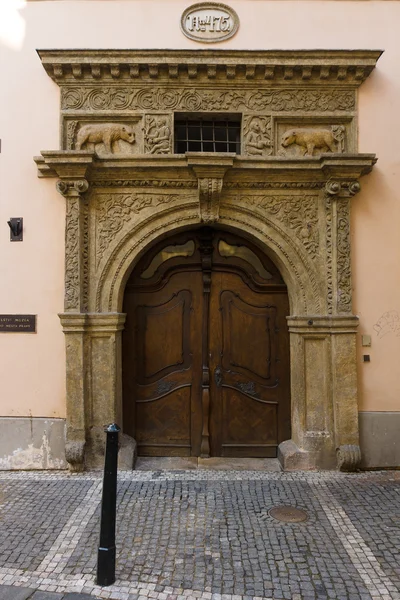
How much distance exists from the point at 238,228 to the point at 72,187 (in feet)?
6.93

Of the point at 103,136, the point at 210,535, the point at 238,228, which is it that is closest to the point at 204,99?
the point at 103,136

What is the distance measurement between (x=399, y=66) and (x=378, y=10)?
775 mm

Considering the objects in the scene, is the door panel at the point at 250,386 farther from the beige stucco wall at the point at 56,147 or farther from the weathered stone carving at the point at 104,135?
the weathered stone carving at the point at 104,135

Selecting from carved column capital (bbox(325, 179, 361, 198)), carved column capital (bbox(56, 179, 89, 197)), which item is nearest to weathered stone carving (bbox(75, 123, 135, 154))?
carved column capital (bbox(56, 179, 89, 197))

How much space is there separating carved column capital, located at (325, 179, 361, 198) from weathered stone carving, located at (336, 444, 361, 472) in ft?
10.1

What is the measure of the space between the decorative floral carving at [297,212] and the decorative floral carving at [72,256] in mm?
2098

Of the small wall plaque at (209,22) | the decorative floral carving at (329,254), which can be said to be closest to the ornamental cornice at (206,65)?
the small wall plaque at (209,22)

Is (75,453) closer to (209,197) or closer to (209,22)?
(209,197)

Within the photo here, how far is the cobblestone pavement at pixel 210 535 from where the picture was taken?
296 centimetres

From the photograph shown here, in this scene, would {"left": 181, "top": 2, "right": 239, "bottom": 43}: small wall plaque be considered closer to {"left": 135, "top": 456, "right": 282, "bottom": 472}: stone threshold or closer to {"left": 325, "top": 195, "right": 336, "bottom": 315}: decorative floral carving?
{"left": 325, "top": 195, "right": 336, "bottom": 315}: decorative floral carving

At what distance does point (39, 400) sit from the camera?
5203mm

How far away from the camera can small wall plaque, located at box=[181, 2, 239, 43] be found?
5371mm

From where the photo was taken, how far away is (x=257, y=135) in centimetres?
535

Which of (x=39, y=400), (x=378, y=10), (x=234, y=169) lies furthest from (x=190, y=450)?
(x=378, y=10)
